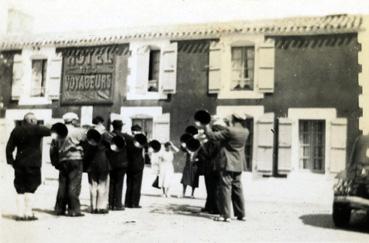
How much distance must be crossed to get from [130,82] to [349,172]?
23.6 feet

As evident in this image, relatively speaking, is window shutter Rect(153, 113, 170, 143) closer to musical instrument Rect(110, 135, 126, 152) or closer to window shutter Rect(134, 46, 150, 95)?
window shutter Rect(134, 46, 150, 95)

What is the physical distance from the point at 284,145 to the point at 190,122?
2420 mm

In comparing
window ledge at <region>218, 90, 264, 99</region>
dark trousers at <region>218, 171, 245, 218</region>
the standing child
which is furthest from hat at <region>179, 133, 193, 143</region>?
window ledge at <region>218, 90, 264, 99</region>

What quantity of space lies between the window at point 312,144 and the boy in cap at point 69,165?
5748mm

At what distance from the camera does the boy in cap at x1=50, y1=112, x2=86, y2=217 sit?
6855 millimetres

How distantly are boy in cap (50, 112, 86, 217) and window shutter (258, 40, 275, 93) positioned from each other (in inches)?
220

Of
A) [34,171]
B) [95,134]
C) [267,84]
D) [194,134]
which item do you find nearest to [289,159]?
[267,84]

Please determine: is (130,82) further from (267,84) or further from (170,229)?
(170,229)

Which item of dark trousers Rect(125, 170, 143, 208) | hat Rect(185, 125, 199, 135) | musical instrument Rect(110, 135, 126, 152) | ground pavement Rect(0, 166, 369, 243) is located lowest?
ground pavement Rect(0, 166, 369, 243)

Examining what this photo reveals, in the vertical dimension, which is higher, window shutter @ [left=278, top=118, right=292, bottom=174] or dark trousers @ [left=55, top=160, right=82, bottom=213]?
window shutter @ [left=278, top=118, right=292, bottom=174]

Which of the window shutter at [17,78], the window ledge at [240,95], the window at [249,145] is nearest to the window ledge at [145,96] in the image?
the window ledge at [240,95]

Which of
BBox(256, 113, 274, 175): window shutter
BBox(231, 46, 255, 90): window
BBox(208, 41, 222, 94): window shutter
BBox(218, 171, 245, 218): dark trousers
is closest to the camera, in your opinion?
BBox(218, 171, 245, 218): dark trousers

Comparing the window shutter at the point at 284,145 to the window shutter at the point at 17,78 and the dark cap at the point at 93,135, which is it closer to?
the dark cap at the point at 93,135

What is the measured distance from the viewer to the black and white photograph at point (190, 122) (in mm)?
6367
